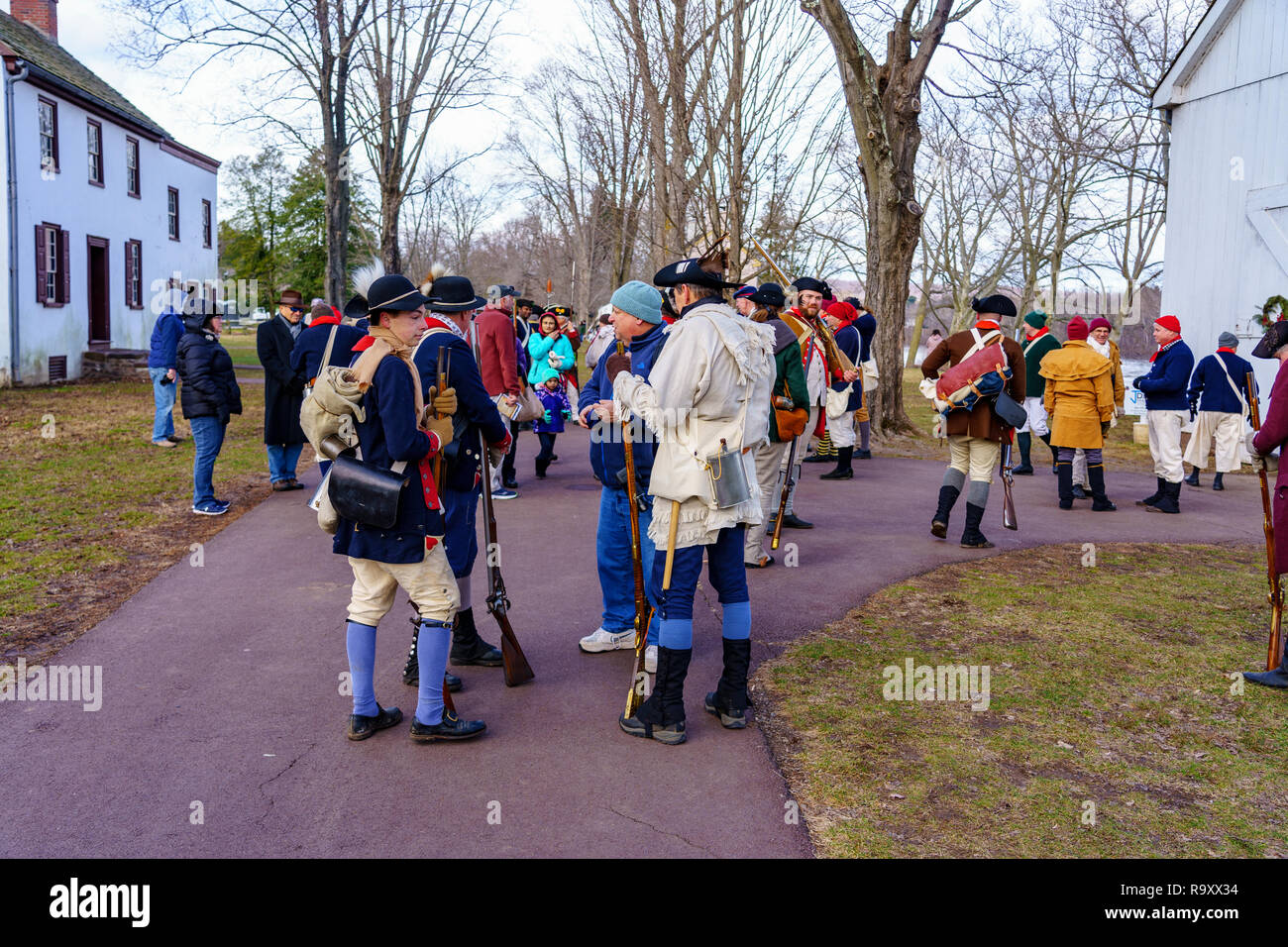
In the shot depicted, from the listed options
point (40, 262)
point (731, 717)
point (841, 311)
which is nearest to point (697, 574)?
point (731, 717)

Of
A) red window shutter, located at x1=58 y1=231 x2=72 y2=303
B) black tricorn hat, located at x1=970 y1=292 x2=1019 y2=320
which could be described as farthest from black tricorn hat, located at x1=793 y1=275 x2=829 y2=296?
red window shutter, located at x1=58 y1=231 x2=72 y2=303

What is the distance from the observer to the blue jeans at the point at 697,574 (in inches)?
191

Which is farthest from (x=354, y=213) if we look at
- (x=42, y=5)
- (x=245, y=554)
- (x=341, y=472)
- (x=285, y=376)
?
(x=341, y=472)

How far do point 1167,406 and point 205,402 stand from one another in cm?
1035

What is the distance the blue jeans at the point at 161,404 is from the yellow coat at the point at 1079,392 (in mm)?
10781

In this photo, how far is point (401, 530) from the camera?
451 cm

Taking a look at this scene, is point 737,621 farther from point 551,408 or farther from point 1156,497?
point 1156,497

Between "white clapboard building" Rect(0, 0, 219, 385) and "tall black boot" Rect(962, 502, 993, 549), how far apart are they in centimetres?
1784

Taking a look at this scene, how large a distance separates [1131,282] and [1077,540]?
29204mm
